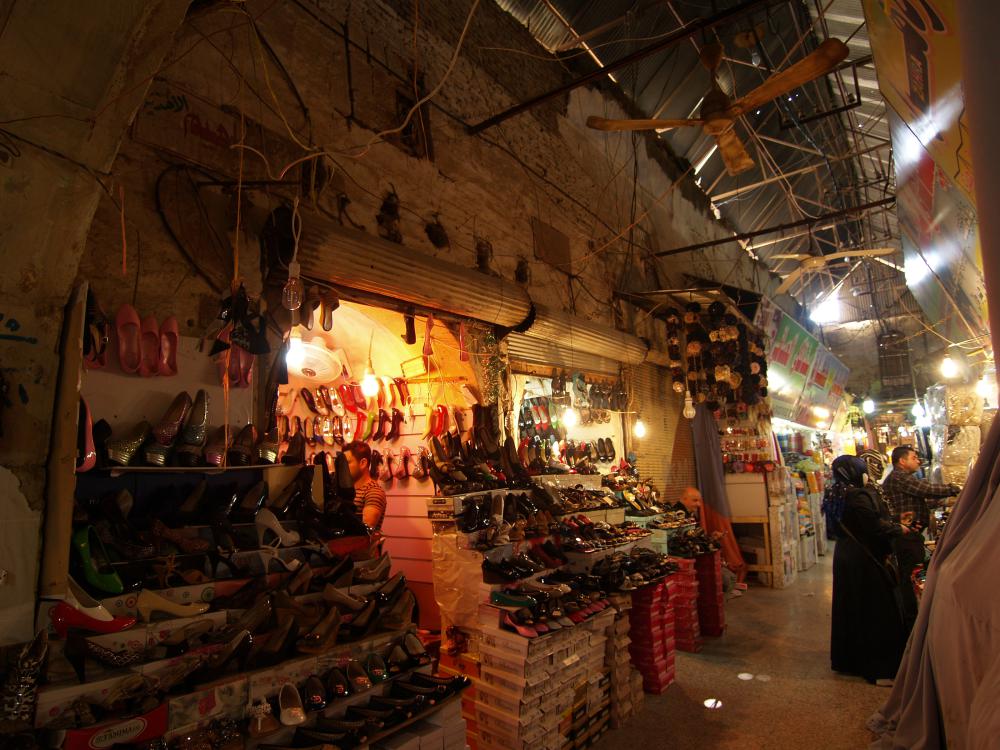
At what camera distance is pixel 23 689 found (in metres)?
1.86

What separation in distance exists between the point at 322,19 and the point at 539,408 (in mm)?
4363

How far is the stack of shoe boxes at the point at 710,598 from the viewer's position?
20.6 feet

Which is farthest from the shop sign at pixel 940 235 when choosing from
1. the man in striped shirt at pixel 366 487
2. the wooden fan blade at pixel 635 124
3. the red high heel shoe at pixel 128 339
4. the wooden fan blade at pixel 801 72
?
the man in striped shirt at pixel 366 487

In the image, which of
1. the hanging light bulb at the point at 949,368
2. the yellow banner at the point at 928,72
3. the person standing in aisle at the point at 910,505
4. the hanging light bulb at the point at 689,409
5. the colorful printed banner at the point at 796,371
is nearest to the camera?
the yellow banner at the point at 928,72

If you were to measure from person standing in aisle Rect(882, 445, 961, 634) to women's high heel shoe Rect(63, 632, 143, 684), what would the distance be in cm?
558

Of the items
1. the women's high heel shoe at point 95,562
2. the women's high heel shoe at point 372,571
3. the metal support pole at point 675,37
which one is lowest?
the women's high heel shoe at point 372,571

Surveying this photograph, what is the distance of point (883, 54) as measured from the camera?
3303 mm

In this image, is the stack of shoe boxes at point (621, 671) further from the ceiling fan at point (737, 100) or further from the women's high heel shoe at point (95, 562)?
the ceiling fan at point (737, 100)

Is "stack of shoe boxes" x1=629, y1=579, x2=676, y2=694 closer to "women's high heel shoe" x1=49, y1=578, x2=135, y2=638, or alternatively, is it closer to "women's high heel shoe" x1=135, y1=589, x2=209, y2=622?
"women's high heel shoe" x1=135, y1=589, x2=209, y2=622

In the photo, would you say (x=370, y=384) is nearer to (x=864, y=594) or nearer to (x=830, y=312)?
(x=864, y=594)

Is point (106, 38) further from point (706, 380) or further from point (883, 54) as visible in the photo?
point (706, 380)

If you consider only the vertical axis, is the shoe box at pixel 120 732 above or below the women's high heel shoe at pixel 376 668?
Result: above

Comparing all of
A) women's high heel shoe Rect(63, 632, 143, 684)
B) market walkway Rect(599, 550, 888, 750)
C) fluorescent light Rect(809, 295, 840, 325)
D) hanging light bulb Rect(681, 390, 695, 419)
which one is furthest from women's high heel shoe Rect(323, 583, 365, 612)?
fluorescent light Rect(809, 295, 840, 325)

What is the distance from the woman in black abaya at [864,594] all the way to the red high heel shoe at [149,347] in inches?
208
